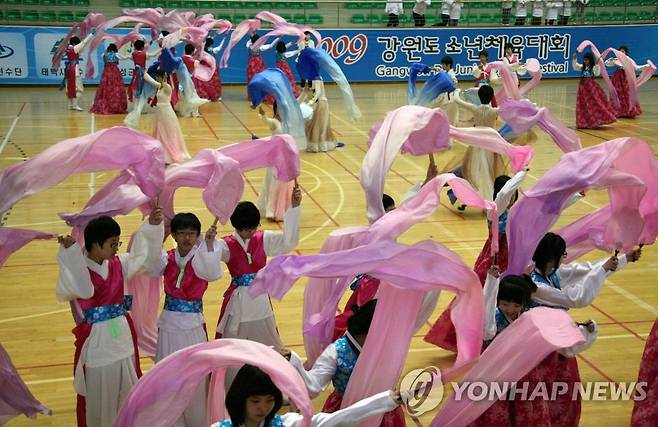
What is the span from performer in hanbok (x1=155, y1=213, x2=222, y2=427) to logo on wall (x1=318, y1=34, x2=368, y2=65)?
18068 mm

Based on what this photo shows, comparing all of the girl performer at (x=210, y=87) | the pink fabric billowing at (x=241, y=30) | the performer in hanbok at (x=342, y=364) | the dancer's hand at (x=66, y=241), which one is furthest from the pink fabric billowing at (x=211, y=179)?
the girl performer at (x=210, y=87)

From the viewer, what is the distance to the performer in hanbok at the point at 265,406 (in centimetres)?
359

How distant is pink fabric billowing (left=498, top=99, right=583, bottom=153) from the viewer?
677 cm

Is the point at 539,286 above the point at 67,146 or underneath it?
underneath

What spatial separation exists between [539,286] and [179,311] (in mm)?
2180

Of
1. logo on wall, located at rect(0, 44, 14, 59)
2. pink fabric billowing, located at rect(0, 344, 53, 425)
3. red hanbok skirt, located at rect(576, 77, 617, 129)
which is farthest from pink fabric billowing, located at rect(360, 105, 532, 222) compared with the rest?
logo on wall, located at rect(0, 44, 14, 59)

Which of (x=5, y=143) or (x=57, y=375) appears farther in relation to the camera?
(x=5, y=143)

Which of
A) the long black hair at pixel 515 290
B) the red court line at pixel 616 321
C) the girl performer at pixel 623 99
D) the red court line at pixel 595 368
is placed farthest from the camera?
the girl performer at pixel 623 99

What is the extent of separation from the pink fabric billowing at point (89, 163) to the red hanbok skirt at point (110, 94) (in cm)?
1331

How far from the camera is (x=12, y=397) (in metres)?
5.24

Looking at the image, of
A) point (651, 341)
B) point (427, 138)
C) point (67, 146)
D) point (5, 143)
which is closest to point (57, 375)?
point (67, 146)

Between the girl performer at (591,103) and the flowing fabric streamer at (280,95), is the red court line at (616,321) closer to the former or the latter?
the flowing fabric streamer at (280,95)

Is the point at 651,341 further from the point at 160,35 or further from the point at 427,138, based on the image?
the point at 160,35

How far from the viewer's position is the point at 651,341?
5148mm
